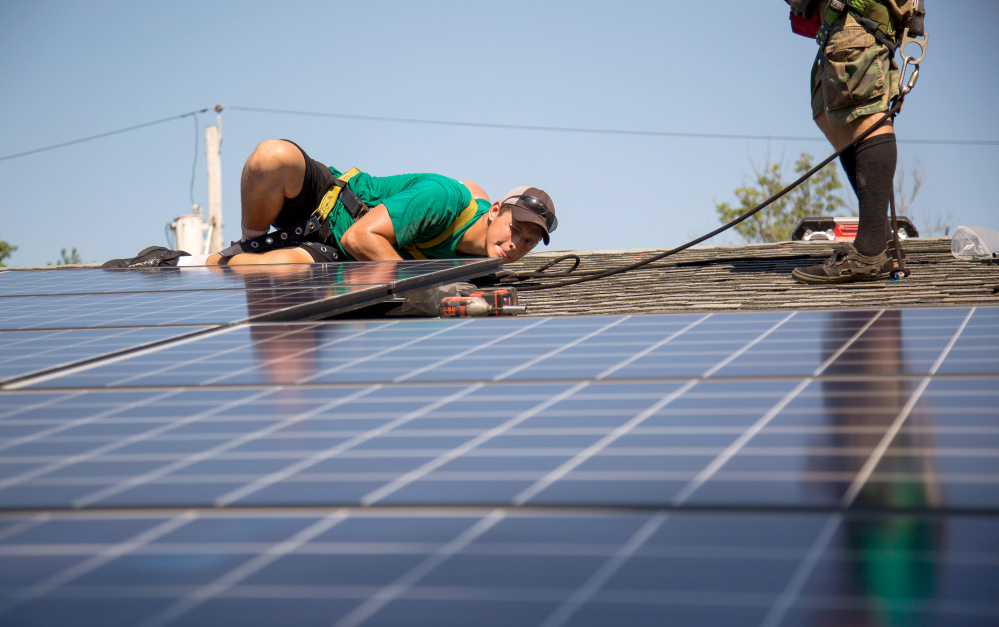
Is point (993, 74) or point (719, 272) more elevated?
point (993, 74)

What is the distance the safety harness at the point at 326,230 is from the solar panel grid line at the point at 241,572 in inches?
247

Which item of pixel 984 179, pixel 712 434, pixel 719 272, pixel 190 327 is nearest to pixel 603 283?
pixel 719 272

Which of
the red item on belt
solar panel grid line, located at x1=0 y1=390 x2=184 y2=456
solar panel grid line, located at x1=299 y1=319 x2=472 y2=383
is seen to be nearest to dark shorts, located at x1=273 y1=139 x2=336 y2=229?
the red item on belt

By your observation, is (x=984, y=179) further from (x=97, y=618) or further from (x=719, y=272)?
(x=97, y=618)

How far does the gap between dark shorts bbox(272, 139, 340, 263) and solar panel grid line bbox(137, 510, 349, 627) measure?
6213 millimetres

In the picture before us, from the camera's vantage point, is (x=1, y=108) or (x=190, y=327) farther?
(x=1, y=108)

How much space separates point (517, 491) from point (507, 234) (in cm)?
609

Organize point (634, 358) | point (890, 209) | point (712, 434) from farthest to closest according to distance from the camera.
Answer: point (890, 209)
point (634, 358)
point (712, 434)

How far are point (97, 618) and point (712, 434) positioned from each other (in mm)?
919

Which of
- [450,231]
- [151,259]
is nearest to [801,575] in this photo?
[450,231]

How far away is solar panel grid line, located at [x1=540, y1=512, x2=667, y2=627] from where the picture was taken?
0.84m

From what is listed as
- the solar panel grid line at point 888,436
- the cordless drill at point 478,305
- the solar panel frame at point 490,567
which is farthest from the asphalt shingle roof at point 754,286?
the solar panel frame at point 490,567

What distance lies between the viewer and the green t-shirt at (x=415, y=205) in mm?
6707

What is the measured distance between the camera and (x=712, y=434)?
4.72 feet
